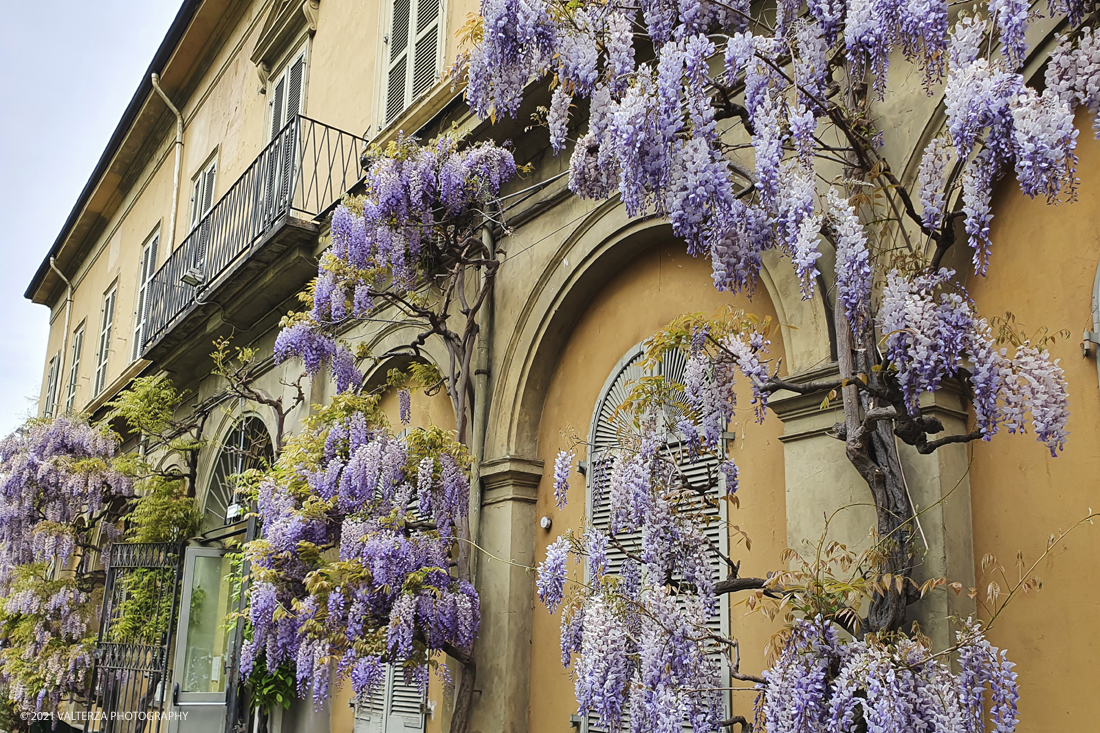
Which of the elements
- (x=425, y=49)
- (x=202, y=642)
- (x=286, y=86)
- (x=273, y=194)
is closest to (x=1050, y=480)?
(x=425, y=49)

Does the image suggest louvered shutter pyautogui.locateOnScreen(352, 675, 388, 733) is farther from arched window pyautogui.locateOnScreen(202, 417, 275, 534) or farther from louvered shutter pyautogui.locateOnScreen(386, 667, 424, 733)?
arched window pyautogui.locateOnScreen(202, 417, 275, 534)

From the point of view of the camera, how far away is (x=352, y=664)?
5.89 m

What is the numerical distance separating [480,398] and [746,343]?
2970mm

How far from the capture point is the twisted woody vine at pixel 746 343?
9.97 ft

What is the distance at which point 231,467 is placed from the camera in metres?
11.4

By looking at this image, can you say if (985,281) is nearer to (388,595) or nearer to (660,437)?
(660,437)

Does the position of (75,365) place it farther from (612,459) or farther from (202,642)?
(612,459)

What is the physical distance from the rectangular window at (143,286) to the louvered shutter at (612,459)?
1128 cm

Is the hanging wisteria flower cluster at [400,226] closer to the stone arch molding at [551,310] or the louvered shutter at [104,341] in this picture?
the stone arch molding at [551,310]

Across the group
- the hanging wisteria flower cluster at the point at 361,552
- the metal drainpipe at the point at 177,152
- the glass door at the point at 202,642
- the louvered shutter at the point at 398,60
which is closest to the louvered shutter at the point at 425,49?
the louvered shutter at the point at 398,60

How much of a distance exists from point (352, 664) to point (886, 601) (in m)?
3.57

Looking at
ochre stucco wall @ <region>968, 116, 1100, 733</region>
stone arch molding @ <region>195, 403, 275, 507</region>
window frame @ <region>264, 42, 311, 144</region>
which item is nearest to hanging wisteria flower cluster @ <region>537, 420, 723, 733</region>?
ochre stucco wall @ <region>968, 116, 1100, 733</region>

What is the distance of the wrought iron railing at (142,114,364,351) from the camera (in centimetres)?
929

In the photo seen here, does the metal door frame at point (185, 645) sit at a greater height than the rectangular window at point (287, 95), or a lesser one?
lesser
